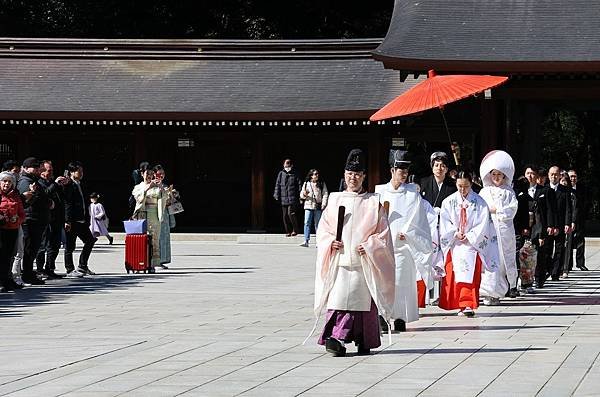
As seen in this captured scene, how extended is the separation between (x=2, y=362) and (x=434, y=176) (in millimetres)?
6591

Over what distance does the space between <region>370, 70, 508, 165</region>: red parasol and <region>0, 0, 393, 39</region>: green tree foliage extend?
30.7 metres

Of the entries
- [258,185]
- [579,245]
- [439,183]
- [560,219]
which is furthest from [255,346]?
[258,185]

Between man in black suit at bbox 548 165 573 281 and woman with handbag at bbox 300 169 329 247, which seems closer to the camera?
man in black suit at bbox 548 165 573 281

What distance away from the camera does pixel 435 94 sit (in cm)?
1688

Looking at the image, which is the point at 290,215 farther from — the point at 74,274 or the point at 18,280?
the point at 18,280

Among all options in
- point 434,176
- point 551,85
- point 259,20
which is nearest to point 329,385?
point 434,176

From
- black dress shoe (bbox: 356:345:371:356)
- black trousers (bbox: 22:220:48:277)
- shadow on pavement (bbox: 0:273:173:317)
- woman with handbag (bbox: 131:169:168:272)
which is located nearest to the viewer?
black dress shoe (bbox: 356:345:371:356)

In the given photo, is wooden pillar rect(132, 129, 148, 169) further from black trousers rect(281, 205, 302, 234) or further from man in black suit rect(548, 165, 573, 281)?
man in black suit rect(548, 165, 573, 281)

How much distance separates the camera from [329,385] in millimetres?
9492

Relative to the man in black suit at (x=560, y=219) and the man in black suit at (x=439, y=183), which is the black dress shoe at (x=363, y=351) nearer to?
the man in black suit at (x=439, y=183)

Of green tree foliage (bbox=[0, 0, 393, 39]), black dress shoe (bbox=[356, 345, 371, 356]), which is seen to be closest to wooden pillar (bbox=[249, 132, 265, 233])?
green tree foliage (bbox=[0, 0, 393, 39])

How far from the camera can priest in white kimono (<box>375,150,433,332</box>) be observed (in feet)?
44.8

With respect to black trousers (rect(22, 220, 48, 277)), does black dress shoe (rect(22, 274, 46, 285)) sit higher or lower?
lower

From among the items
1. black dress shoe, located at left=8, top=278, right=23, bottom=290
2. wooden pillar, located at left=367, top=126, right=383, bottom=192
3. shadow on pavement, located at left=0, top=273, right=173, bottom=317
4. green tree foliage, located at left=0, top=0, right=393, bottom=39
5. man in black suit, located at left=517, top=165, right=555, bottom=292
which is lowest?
shadow on pavement, located at left=0, top=273, right=173, bottom=317
